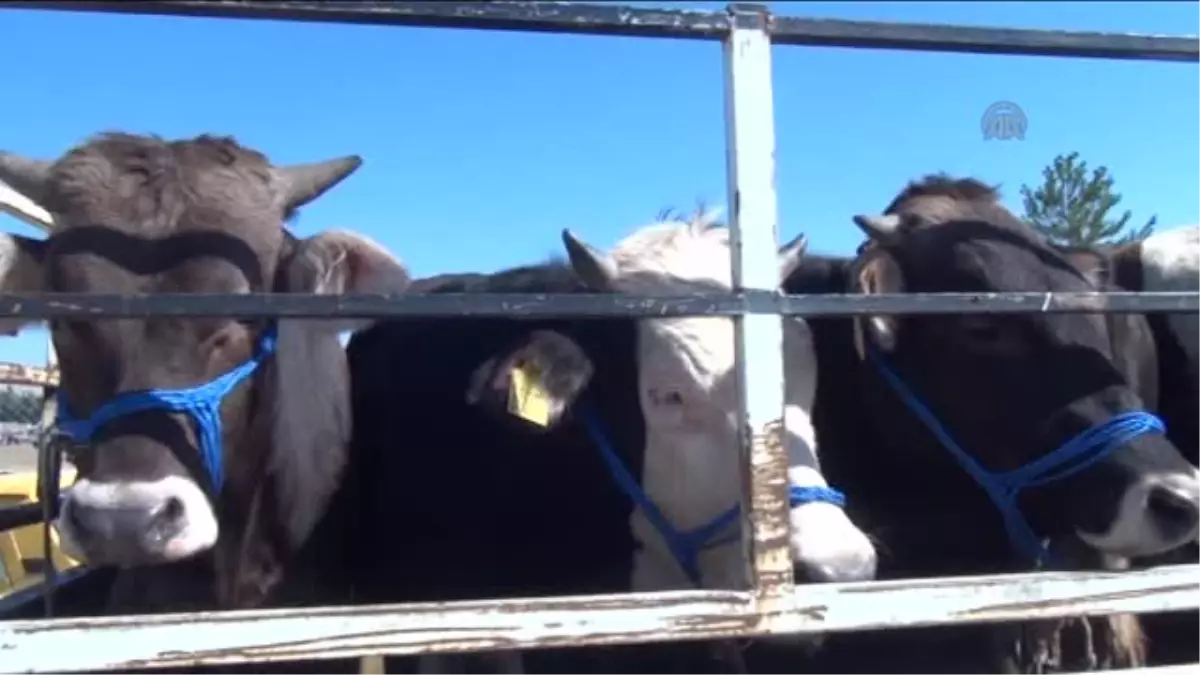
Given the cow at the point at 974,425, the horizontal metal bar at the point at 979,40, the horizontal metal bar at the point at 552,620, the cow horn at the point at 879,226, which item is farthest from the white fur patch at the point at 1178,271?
the horizontal metal bar at the point at 552,620

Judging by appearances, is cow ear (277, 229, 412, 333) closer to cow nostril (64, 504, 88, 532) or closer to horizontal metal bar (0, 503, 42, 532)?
Result: cow nostril (64, 504, 88, 532)

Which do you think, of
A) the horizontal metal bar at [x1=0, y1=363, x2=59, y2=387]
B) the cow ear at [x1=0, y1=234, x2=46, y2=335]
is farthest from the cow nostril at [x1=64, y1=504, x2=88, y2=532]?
the horizontal metal bar at [x1=0, y1=363, x2=59, y2=387]

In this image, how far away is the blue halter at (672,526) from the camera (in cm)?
398

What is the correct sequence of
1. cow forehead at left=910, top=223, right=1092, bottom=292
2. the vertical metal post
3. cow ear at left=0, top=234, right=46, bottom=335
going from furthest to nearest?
cow forehead at left=910, top=223, right=1092, bottom=292 < cow ear at left=0, top=234, right=46, bottom=335 < the vertical metal post

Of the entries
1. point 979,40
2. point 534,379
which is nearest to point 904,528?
point 534,379

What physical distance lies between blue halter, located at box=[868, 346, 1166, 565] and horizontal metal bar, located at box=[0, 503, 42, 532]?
2767mm

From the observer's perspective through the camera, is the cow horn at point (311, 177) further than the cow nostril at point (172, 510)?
Yes

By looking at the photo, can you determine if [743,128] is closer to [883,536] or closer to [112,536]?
[112,536]

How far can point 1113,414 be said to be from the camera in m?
3.81

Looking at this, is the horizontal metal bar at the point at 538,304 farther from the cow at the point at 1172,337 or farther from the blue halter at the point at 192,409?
the cow at the point at 1172,337

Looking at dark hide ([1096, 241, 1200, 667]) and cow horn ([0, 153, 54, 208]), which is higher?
cow horn ([0, 153, 54, 208])

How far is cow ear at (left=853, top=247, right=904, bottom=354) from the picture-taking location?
445 cm

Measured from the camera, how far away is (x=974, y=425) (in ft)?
14.0

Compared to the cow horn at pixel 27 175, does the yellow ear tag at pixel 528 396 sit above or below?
below
